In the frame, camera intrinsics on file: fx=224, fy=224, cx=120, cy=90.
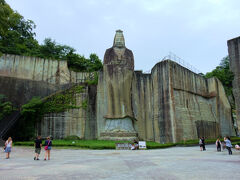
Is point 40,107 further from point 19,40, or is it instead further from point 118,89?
point 19,40

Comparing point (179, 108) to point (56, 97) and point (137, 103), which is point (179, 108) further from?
point (56, 97)

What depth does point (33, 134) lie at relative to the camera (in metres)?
19.7

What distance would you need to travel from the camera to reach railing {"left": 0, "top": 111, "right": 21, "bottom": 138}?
17.4m

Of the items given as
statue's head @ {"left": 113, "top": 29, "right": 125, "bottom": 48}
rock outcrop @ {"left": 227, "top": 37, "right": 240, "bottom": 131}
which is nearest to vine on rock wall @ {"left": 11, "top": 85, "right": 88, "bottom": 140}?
statue's head @ {"left": 113, "top": 29, "right": 125, "bottom": 48}

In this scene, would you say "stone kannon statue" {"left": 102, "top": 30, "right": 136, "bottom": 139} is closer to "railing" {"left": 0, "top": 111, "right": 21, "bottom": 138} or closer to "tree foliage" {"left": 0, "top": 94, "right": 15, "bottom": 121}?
"railing" {"left": 0, "top": 111, "right": 21, "bottom": 138}

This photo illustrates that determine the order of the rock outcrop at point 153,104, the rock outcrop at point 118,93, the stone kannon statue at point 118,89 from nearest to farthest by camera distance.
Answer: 1. the rock outcrop at point 153,104
2. the rock outcrop at point 118,93
3. the stone kannon statue at point 118,89

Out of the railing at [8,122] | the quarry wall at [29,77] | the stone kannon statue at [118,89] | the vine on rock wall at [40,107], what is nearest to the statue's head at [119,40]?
the stone kannon statue at [118,89]

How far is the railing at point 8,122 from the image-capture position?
57.1 ft

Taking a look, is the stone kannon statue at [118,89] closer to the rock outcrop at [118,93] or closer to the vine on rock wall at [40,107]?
the rock outcrop at [118,93]

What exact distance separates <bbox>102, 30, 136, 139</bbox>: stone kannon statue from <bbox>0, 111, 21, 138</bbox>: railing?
7667 millimetres

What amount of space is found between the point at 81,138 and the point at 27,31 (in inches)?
875

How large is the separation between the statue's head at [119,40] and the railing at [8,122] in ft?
36.3

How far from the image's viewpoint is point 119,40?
22109 millimetres

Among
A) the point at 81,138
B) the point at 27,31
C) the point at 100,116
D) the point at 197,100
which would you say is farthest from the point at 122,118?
the point at 27,31
